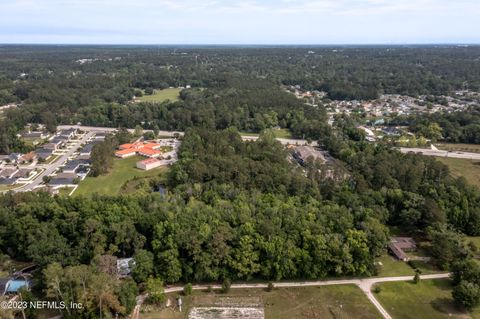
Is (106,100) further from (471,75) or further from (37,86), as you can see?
(471,75)

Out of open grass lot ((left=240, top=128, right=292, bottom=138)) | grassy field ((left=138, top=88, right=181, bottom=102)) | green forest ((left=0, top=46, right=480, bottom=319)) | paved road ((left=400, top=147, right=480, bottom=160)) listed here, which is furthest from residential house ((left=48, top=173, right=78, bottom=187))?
grassy field ((left=138, top=88, right=181, bottom=102))

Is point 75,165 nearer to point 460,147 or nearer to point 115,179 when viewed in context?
point 115,179

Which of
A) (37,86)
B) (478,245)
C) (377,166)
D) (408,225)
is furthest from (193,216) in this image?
(37,86)

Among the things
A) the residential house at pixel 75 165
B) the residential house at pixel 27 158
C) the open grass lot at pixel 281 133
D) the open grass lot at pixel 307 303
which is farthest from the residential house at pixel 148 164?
the open grass lot at pixel 307 303

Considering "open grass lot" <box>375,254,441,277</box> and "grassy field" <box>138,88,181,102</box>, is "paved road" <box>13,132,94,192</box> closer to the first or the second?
"grassy field" <box>138,88,181,102</box>

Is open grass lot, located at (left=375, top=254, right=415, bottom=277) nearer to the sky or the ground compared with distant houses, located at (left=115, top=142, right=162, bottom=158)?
nearer to the ground

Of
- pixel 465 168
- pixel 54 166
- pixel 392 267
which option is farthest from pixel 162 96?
pixel 392 267
